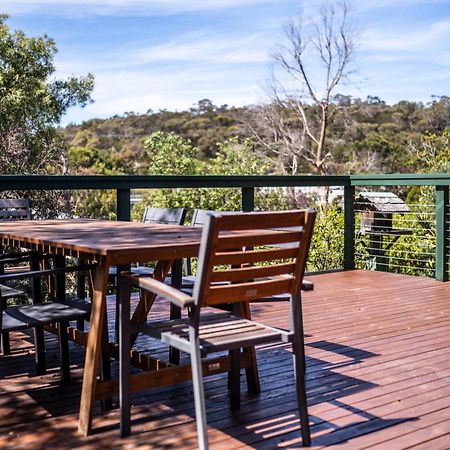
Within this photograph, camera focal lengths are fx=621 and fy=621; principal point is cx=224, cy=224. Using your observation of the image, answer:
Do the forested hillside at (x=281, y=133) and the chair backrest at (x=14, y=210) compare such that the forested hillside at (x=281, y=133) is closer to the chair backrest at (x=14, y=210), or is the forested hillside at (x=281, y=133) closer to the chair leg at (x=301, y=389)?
the chair backrest at (x=14, y=210)

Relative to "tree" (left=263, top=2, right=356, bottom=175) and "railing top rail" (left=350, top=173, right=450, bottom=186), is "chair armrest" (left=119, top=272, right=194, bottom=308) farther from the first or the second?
"tree" (left=263, top=2, right=356, bottom=175)

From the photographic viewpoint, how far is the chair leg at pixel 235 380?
109 inches

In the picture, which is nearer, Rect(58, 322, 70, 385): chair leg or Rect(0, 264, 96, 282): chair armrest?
Rect(0, 264, 96, 282): chair armrest

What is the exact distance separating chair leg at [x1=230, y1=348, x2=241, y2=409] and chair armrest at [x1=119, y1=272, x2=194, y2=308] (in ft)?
1.96

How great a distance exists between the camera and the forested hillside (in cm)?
2473

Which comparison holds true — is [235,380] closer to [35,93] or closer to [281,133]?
[35,93]

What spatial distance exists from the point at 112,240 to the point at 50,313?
1.55ft

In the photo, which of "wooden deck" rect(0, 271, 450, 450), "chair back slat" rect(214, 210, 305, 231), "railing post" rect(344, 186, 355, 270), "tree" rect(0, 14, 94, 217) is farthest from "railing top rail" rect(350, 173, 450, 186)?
"tree" rect(0, 14, 94, 217)

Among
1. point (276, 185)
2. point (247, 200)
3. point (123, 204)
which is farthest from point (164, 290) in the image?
point (276, 185)

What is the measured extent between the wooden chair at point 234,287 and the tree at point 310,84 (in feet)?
69.1

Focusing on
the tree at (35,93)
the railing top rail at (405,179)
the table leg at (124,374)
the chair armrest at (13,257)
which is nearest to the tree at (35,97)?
the tree at (35,93)

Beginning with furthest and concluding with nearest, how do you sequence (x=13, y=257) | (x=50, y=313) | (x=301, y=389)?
1. (x=13, y=257)
2. (x=50, y=313)
3. (x=301, y=389)

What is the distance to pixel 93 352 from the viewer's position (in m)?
2.48

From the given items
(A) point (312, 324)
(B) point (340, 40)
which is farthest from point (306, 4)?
(A) point (312, 324)
